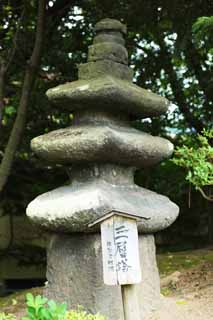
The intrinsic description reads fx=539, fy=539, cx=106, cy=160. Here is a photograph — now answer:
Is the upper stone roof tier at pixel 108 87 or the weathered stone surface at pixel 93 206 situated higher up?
the upper stone roof tier at pixel 108 87

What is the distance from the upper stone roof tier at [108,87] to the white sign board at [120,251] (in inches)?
51.9

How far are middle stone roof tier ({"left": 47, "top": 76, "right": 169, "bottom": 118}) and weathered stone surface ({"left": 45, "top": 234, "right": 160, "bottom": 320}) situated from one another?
114 cm

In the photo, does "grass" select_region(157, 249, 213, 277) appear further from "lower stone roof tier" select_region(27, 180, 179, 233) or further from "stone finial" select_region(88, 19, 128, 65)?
"stone finial" select_region(88, 19, 128, 65)

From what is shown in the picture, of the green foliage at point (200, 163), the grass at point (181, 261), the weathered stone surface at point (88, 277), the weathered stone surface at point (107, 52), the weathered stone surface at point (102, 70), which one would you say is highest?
the weathered stone surface at point (107, 52)

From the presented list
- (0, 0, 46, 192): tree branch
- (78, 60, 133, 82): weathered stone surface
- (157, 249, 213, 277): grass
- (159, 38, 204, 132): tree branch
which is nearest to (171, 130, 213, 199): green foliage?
(78, 60, 133, 82): weathered stone surface

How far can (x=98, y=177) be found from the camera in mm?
4582

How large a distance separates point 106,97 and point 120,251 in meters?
1.48

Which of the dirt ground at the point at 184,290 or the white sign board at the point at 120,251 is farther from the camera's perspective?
the dirt ground at the point at 184,290

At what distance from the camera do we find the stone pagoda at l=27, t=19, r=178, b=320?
423 centimetres

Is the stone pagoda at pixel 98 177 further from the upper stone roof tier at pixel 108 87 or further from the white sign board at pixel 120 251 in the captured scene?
the white sign board at pixel 120 251

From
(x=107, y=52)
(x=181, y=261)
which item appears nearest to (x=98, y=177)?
(x=107, y=52)

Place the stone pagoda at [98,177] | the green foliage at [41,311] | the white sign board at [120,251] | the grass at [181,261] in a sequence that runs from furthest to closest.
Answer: the grass at [181,261] < the stone pagoda at [98,177] < the white sign board at [120,251] < the green foliage at [41,311]

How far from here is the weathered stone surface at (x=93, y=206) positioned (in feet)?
13.6

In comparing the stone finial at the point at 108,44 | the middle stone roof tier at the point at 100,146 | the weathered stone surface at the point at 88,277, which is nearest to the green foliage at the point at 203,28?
the stone finial at the point at 108,44
